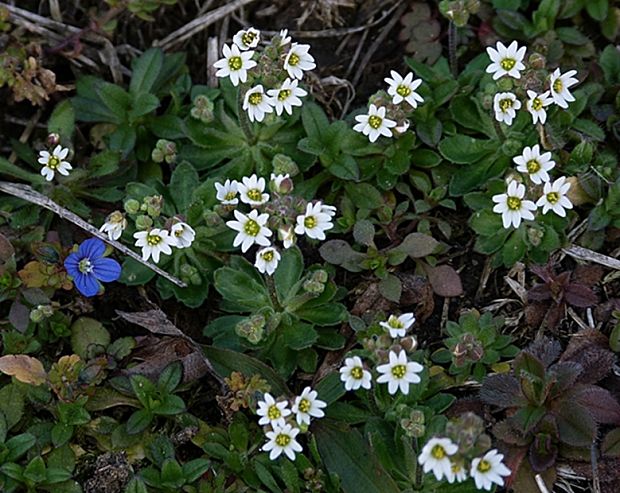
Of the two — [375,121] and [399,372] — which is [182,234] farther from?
[399,372]

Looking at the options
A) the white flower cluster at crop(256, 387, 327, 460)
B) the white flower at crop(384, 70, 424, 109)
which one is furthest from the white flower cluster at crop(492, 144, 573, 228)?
the white flower cluster at crop(256, 387, 327, 460)

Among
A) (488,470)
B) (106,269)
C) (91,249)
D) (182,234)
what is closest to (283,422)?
(488,470)

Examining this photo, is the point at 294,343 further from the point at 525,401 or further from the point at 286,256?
the point at 525,401

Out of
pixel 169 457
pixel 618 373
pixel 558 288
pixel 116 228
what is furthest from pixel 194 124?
pixel 618 373

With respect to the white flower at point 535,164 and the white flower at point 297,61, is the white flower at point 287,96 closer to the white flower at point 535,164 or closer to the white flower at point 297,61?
the white flower at point 297,61

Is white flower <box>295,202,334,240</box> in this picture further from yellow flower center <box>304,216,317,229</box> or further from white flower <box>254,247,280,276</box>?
white flower <box>254,247,280,276</box>

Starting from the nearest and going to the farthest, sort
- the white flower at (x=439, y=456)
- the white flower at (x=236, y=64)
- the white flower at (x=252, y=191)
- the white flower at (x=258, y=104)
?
1. the white flower at (x=439, y=456)
2. the white flower at (x=252, y=191)
3. the white flower at (x=236, y=64)
4. the white flower at (x=258, y=104)

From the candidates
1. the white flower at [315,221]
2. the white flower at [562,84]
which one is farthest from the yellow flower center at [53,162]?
the white flower at [562,84]
